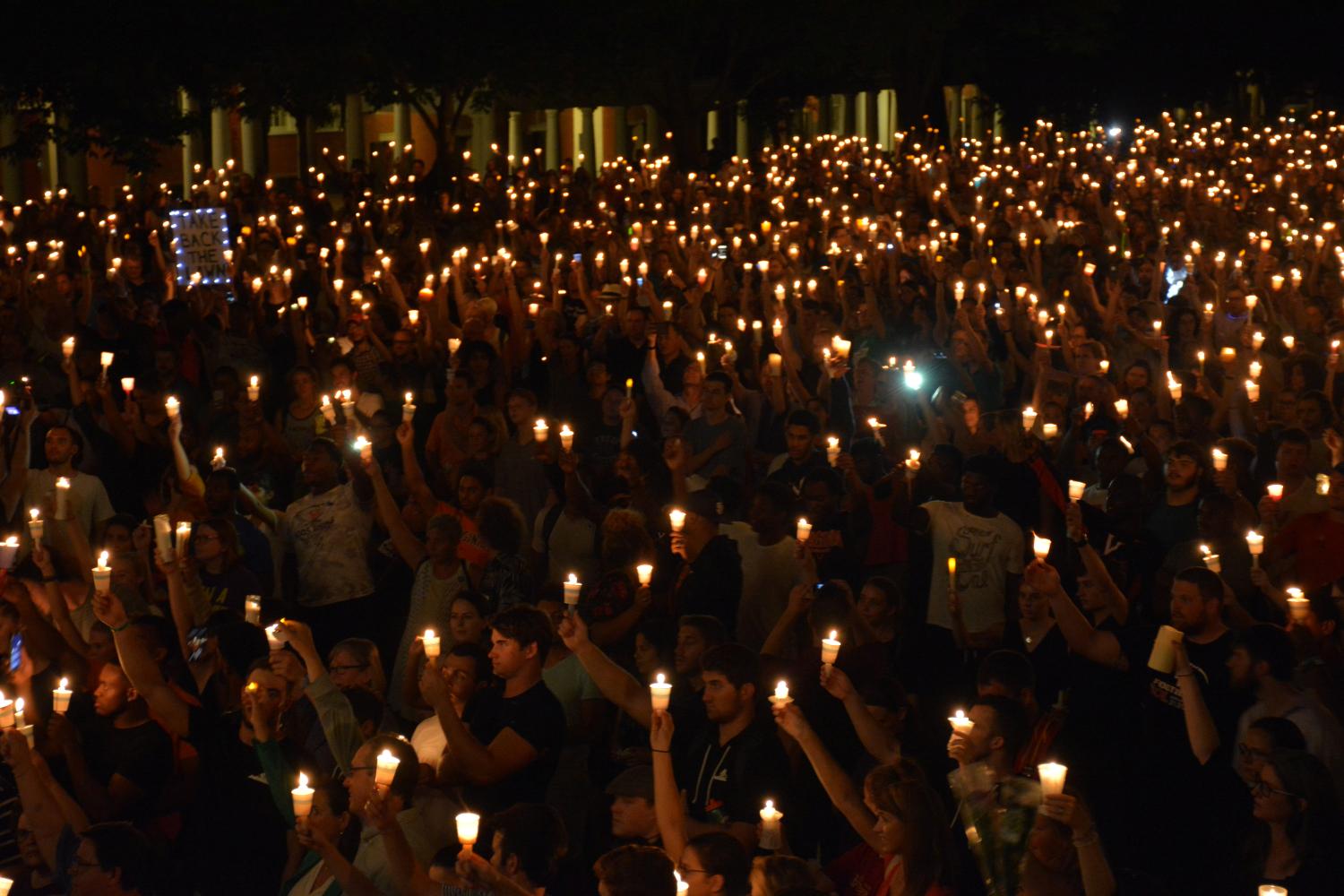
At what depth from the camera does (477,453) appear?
10531 millimetres

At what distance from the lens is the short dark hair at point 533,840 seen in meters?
5.23

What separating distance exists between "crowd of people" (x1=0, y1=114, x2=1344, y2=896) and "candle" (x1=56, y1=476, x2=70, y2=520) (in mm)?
25

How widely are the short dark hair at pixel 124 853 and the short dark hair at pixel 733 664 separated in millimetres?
1826

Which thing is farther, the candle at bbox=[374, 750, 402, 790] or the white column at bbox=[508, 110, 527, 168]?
the white column at bbox=[508, 110, 527, 168]

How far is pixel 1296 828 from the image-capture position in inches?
221

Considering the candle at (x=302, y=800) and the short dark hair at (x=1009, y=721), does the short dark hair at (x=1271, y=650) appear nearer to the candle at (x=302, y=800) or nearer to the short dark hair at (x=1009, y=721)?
the short dark hair at (x=1009, y=721)

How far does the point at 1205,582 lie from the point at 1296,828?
5.26 feet

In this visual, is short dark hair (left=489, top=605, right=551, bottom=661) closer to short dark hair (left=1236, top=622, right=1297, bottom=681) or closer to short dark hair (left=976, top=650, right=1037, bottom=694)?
short dark hair (left=976, top=650, right=1037, bottom=694)

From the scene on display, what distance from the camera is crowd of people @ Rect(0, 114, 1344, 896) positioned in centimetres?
578

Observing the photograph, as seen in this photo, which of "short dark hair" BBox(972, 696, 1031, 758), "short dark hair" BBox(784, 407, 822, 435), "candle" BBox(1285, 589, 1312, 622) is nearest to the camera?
"short dark hair" BBox(972, 696, 1031, 758)

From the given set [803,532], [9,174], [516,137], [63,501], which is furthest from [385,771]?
[516,137]

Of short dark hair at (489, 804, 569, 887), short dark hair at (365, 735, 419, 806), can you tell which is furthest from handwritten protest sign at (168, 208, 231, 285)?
short dark hair at (489, 804, 569, 887)

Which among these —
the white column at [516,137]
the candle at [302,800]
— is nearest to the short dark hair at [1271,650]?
the candle at [302,800]

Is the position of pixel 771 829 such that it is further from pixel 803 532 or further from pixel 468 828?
pixel 803 532
